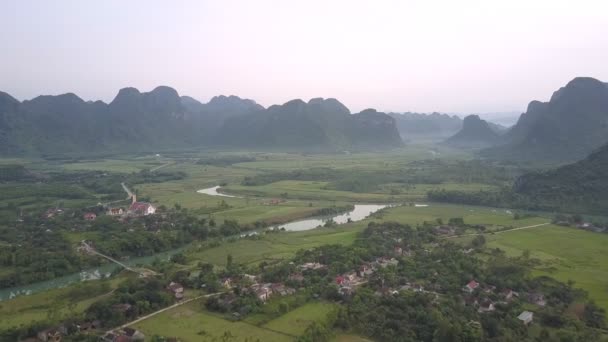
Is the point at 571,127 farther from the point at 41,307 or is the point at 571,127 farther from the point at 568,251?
the point at 41,307

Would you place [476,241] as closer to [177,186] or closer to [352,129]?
[177,186]

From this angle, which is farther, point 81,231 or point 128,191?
point 128,191

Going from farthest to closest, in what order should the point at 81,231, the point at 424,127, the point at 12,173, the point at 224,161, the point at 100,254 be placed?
1. the point at 424,127
2. the point at 224,161
3. the point at 12,173
4. the point at 81,231
5. the point at 100,254

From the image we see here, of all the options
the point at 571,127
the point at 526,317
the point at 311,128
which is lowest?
the point at 526,317

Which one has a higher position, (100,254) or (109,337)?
(109,337)

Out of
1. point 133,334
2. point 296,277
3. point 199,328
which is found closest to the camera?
point 133,334

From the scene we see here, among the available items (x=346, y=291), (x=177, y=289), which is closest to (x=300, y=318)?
(x=346, y=291)
